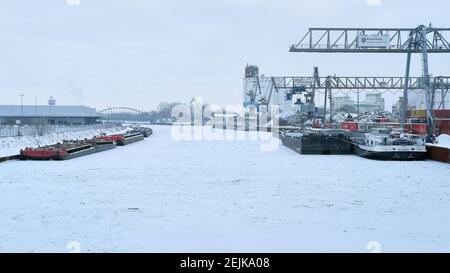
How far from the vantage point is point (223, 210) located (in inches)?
505

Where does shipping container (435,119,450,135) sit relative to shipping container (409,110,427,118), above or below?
below

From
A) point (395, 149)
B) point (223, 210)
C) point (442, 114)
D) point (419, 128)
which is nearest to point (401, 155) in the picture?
point (395, 149)

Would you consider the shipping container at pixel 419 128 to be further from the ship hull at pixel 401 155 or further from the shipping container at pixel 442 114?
the ship hull at pixel 401 155

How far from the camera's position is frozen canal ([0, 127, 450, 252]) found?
31.1 ft

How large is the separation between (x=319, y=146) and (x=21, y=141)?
2460 cm

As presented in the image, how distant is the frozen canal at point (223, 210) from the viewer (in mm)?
9492

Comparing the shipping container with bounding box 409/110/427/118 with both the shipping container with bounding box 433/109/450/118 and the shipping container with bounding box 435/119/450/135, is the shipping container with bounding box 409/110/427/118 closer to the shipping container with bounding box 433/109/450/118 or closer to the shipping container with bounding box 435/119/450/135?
the shipping container with bounding box 433/109/450/118

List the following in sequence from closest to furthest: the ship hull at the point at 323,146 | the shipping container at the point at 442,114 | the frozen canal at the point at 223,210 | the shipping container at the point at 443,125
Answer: the frozen canal at the point at 223,210
the ship hull at the point at 323,146
the shipping container at the point at 443,125
the shipping container at the point at 442,114

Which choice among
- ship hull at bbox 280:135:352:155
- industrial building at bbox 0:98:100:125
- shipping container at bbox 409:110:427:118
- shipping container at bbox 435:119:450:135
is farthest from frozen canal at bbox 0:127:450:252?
industrial building at bbox 0:98:100:125

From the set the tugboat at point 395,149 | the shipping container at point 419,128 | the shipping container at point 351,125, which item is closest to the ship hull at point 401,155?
the tugboat at point 395,149

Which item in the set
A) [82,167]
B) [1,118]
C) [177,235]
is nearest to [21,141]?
[82,167]

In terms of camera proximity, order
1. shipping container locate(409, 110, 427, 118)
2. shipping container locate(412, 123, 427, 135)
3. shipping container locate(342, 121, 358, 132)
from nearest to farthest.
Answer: shipping container locate(412, 123, 427, 135), shipping container locate(409, 110, 427, 118), shipping container locate(342, 121, 358, 132)
